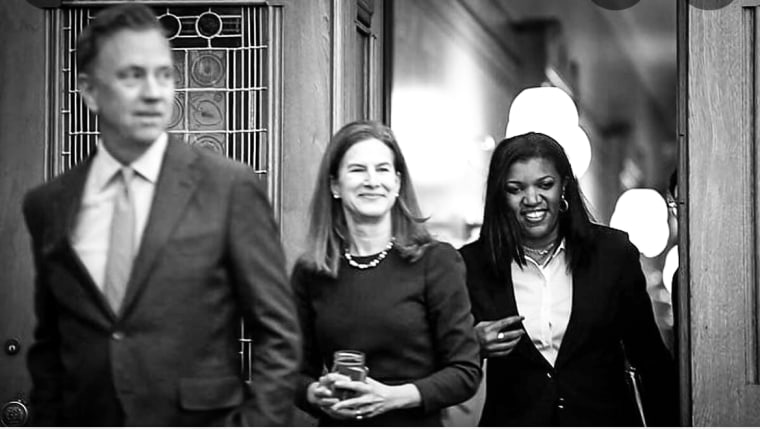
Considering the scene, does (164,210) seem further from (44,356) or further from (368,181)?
(368,181)

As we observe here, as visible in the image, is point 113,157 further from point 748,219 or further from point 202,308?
point 748,219

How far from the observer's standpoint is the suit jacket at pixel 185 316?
9.92ft

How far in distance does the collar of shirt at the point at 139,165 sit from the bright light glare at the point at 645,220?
19.6 feet

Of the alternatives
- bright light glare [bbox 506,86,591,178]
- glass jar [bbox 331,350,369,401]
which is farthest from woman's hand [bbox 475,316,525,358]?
bright light glare [bbox 506,86,591,178]

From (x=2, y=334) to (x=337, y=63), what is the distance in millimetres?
1307

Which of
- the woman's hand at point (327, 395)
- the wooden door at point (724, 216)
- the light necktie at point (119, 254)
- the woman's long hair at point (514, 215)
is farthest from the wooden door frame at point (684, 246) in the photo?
the light necktie at point (119, 254)

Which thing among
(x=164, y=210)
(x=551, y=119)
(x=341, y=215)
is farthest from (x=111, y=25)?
(x=551, y=119)

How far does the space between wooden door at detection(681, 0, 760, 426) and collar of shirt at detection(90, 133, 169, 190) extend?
1.88m

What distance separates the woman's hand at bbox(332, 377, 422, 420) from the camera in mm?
3334

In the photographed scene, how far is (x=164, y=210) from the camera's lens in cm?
305

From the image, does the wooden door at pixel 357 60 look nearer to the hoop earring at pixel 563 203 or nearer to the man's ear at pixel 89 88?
the hoop earring at pixel 563 203

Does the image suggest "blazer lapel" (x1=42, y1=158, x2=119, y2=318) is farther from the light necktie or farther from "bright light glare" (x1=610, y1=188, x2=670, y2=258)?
"bright light glare" (x1=610, y1=188, x2=670, y2=258)

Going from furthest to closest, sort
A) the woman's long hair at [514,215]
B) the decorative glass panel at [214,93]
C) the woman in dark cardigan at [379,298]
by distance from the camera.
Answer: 1. the decorative glass panel at [214,93]
2. the woman's long hair at [514,215]
3. the woman in dark cardigan at [379,298]

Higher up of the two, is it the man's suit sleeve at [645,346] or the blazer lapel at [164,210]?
the blazer lapel at [164,210]
